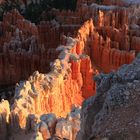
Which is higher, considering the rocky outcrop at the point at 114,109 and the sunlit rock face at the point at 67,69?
the rocky outcrop at the point at 114,109

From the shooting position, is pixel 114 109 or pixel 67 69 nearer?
pixel 114 109

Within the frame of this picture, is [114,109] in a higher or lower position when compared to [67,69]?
higher

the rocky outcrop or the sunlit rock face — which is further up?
the rocky outcrop

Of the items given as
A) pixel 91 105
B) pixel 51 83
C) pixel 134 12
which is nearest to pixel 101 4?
pixel 134 12

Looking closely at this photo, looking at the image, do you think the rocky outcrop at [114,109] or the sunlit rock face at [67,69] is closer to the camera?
the rocky outcrop at [114,109]

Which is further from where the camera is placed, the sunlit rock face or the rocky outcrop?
the sunlit rock face
